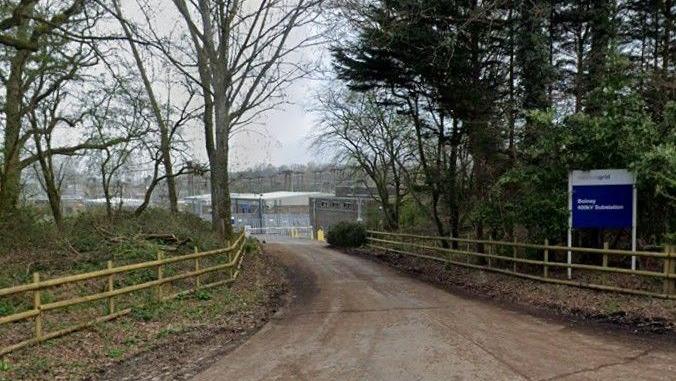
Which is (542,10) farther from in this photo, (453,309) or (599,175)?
(453,309)

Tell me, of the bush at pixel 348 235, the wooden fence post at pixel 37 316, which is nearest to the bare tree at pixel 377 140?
the bush at pixel 348 235

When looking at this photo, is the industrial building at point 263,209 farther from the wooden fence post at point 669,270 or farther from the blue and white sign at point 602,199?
the wooden fence post at point 669,270

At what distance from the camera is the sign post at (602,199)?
11805 mm

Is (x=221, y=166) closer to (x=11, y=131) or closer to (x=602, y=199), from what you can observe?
(x=11, y=131)

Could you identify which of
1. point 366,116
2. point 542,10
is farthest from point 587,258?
point 366,116

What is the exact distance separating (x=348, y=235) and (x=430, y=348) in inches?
979

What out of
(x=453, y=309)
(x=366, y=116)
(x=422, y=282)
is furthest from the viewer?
(x=366, y=116)

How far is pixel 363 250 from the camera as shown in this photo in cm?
2919

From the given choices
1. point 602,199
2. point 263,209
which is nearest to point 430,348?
point 602,199

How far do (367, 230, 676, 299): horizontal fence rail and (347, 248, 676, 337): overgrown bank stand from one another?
182 millimetres

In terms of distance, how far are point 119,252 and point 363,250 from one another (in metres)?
16.3

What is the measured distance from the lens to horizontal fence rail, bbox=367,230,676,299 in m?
10.0

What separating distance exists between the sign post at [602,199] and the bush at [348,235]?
19.7 m

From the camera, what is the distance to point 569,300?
10.8 metres
